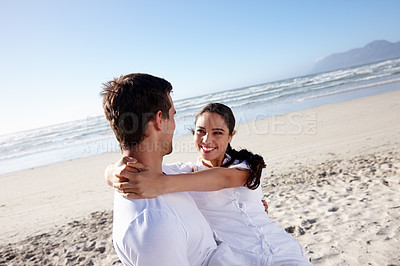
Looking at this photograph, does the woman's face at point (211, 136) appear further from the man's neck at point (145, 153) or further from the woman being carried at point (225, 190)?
the man's neck at point (145, 153)

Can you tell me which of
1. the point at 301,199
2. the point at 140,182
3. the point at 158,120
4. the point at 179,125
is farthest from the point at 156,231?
the point at 179,125

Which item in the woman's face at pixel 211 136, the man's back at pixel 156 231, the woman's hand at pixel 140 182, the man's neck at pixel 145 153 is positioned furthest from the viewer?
the woman's face at pixel 211 136

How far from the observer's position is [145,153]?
1.91m

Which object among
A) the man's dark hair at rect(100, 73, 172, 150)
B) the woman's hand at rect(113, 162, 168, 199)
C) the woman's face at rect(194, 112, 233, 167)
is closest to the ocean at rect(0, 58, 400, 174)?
the woman's face at rect(194, 112, 233, 167)

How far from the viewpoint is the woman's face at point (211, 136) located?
2.83 metres

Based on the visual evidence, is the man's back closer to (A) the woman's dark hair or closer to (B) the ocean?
(A) the woman's dark hair

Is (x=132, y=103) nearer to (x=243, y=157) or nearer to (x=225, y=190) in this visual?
(x=225, y=190)

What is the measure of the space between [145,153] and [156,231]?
1.97ft

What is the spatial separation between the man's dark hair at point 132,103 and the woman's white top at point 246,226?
0.91 m

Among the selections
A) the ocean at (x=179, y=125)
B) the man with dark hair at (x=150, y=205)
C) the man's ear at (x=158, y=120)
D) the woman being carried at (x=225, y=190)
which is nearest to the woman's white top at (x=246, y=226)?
the woman being carried at (x=225, y=190)

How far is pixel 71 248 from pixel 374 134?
864 centimetres

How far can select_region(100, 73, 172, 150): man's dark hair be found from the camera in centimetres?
184

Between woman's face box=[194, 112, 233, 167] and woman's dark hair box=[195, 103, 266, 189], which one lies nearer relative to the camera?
woman's dark hair box=[195, 103, 266, 189]

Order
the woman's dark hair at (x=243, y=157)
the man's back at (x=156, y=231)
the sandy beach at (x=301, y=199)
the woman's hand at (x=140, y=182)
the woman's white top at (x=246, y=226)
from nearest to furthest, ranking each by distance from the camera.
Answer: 1. the man's back at (x=156, y=231)
2. the woman's hand at (x=140, y=182)
3. the woman's white top at (x=246, y=226)
4. the woman's dark hair at (x=243, y=157)
5. the sandy beach at (x=301, y=199)
